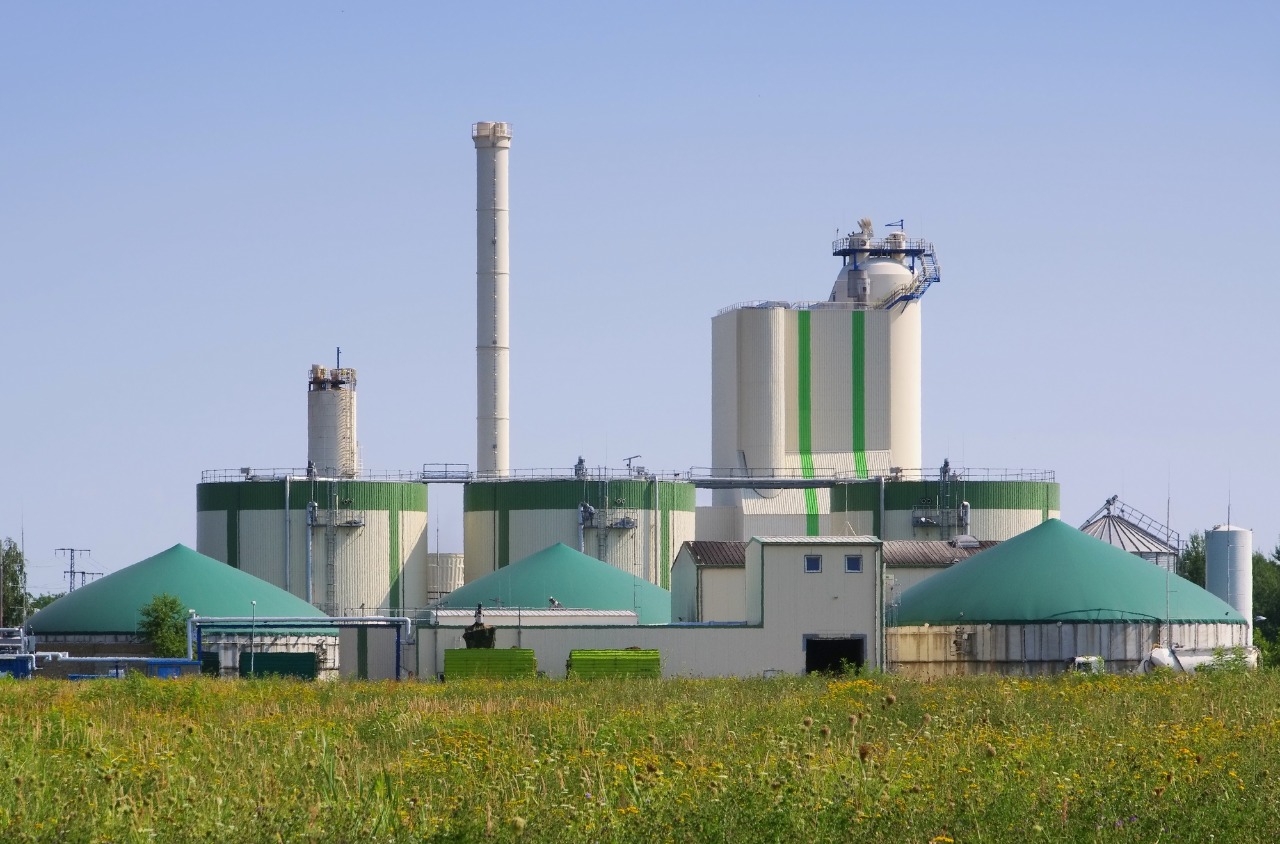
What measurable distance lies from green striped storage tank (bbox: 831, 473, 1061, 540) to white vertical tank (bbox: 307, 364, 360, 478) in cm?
2226

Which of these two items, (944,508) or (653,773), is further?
(944,508)

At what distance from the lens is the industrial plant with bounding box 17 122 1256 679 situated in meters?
47.1

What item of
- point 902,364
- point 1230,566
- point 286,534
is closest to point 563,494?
point 286,534

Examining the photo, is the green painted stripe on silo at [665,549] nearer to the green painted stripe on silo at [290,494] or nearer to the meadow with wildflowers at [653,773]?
the green painted stripe on silo at [290,494]

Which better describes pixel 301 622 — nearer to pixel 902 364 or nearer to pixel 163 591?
pixel 163 591

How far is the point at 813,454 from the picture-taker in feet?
288

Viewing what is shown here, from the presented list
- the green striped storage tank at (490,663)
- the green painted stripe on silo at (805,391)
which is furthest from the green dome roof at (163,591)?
the green painted stripe on silo at (805,391)

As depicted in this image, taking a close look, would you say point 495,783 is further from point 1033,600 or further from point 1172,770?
point 1033,600

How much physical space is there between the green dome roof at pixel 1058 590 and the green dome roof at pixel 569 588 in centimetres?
1236

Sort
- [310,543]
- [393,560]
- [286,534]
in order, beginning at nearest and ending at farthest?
[310,543] < [286,534] < [393,560]

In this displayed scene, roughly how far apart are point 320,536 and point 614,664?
33.9 m

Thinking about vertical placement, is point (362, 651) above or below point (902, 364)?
below

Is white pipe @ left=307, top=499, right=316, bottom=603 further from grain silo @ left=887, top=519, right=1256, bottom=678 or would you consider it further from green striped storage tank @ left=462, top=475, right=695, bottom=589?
grain silo @ left=887, top=519, right=1256, bottom=678

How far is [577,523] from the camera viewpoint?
76.1 metres
